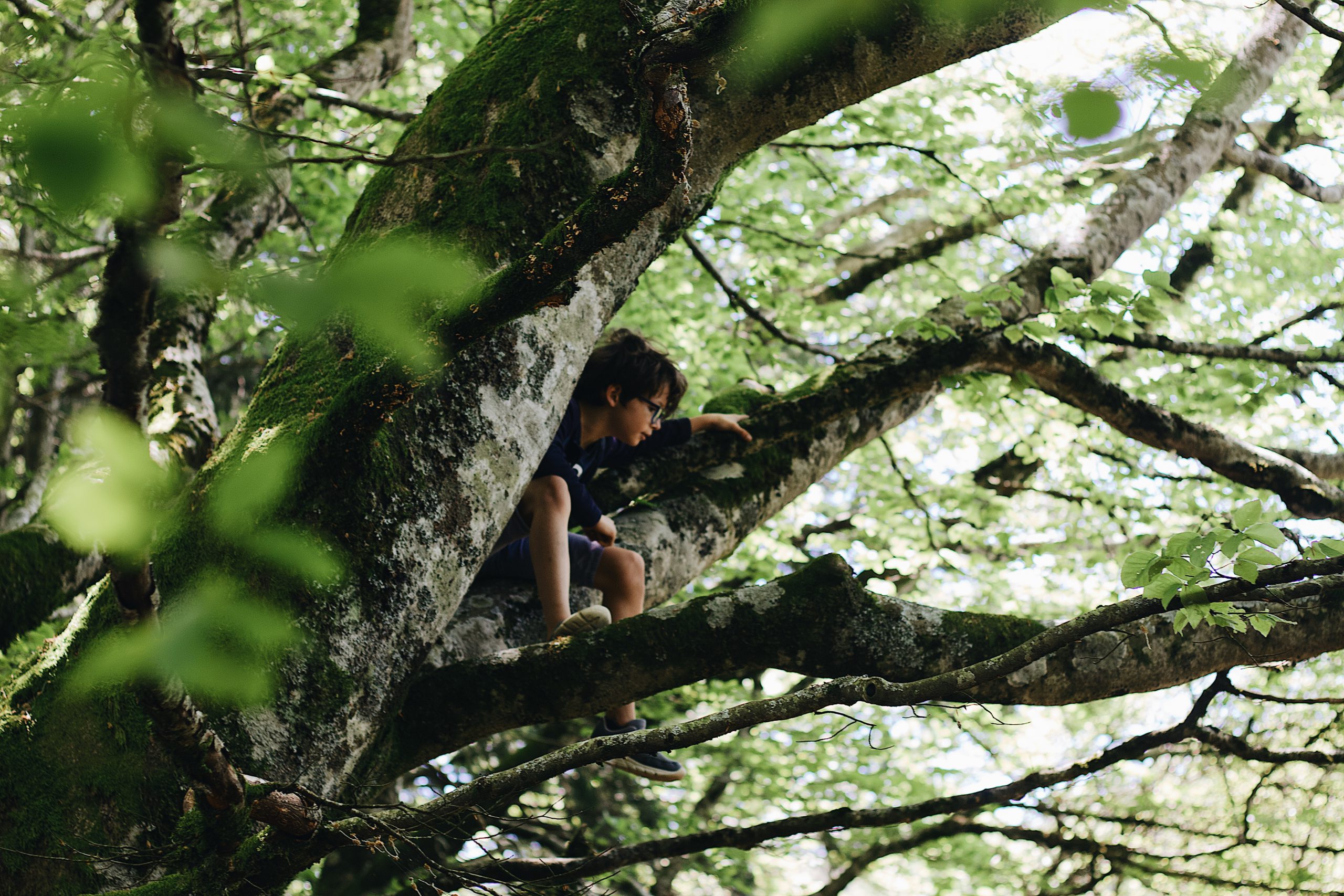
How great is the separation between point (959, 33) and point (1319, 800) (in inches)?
177

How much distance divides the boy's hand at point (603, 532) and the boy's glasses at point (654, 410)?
66cm

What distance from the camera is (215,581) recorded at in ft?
6.32

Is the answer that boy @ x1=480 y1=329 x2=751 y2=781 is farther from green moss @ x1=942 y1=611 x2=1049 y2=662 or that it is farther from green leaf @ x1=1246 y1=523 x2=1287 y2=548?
green leaf @ x1=1246 y1=523 x2=1287 y2=548

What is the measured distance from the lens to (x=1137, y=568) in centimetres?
216

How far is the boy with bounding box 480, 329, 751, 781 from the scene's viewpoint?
10.3 feet

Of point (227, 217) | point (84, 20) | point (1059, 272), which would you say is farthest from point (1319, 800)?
point (84, 20)

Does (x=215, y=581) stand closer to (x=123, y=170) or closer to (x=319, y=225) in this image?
(x=123, y=170)

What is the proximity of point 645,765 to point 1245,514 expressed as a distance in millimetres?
2115

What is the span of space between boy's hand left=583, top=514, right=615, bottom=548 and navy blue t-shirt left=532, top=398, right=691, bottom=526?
0.08ft

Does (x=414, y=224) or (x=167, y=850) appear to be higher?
(x=414, y=224)

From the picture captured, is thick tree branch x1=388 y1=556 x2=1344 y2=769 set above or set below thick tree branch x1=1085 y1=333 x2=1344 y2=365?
below

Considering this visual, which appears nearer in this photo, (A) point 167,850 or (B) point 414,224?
(A) point 167,850

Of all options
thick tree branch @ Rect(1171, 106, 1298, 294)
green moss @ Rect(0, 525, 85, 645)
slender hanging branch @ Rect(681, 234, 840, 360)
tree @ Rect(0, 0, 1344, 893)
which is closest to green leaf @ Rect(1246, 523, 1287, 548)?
tree @ Rect(0, 0, 1344, 893)

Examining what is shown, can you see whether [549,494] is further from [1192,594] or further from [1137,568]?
[1192,594]
